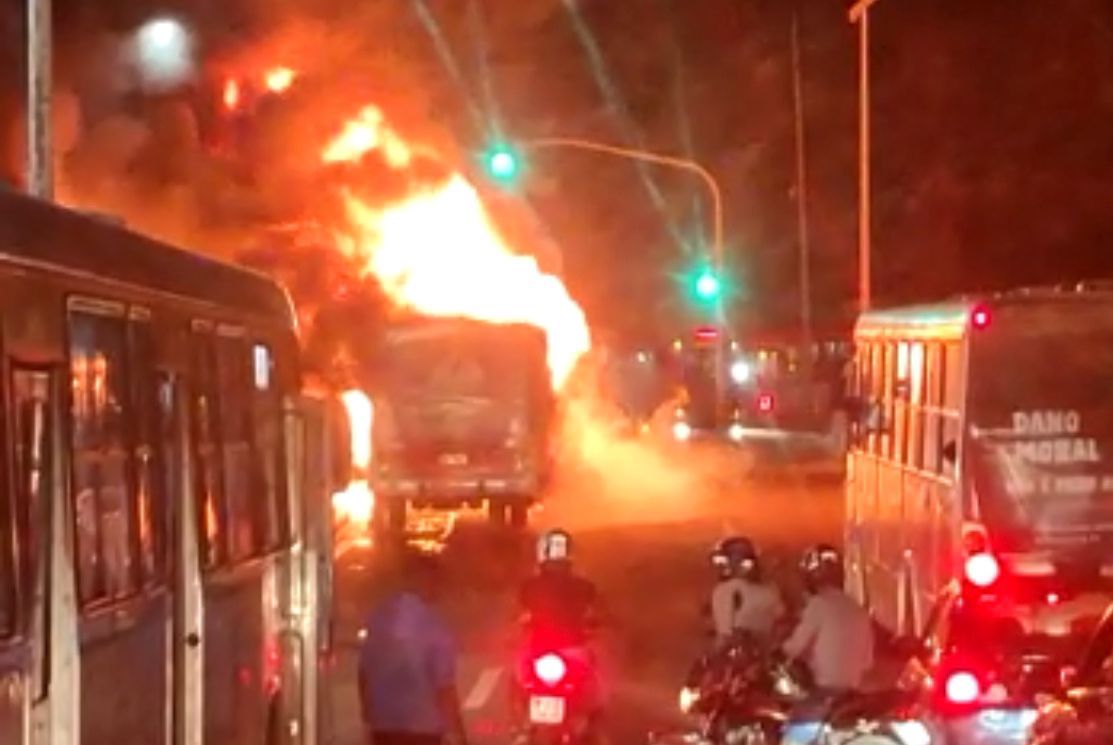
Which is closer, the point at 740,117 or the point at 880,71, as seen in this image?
the point at 880,71

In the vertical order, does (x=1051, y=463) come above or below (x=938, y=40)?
below

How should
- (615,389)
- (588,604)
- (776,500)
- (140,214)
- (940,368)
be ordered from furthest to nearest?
(615,389)
(776,500)
(140,214)
(940,368)
(588,604)

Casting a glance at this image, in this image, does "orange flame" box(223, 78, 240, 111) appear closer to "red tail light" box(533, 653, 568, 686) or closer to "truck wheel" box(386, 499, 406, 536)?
"truck wheel" box(386, 499, 406, 536)

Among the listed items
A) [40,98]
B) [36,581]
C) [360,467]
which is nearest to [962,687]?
[36,581]

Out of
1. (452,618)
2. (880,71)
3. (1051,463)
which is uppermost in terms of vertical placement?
(880,71)

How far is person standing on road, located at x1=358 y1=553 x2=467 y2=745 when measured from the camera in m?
12.1

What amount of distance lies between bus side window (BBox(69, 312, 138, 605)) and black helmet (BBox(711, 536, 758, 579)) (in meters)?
5.81

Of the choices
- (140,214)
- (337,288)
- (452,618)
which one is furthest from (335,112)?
(452,618)

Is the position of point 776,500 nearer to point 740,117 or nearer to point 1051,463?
point 740,117

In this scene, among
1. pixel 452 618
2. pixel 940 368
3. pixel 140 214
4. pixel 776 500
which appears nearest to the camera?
pixel 940 368

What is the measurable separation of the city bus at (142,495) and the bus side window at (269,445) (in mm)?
19

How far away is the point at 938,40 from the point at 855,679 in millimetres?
35169

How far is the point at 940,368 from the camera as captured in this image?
17.9 meters

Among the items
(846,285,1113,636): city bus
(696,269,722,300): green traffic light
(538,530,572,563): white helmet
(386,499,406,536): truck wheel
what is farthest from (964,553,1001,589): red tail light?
(696,269,722,300): green traffic light
